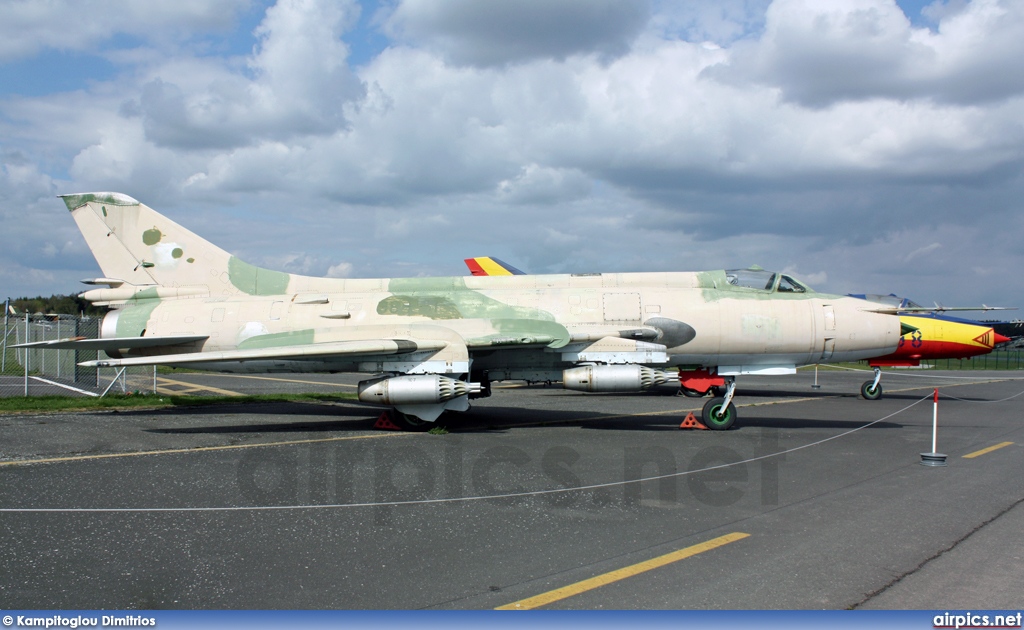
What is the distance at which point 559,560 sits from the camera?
5.13 meters

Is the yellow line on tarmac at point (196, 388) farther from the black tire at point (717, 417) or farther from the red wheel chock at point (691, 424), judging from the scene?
the black tire at point (717, 417)

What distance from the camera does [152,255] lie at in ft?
45.5

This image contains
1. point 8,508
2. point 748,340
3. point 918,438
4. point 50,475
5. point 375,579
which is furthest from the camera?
point 748,340

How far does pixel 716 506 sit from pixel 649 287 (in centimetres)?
695

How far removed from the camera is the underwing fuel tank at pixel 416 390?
11.3 metres

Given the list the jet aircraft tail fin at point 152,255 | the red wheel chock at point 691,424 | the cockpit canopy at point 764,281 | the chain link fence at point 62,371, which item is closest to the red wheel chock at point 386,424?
the jet aircraft tail fin at point 152,255

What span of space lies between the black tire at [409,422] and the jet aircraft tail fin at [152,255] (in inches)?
145

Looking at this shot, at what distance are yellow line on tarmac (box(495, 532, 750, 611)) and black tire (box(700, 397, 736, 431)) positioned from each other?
6.66m

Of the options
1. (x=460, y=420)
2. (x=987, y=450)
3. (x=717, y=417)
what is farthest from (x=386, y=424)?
(x=987, y=450)

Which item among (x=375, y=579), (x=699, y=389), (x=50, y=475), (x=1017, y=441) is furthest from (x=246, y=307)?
(x=1017, y=441)

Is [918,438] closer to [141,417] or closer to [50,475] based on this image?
[50,475]

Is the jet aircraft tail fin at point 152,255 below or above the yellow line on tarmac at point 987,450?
above

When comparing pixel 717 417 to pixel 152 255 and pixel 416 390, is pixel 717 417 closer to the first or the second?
pixel 416 390

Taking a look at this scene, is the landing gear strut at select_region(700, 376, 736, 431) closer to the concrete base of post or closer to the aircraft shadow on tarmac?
the aircraft shadow on tarmac
